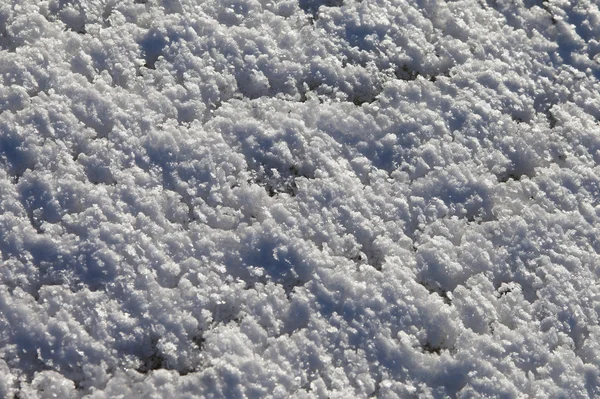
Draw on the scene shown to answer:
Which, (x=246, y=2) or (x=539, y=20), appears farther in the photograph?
(x=539, y=20)

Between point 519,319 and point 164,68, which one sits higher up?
point 164,68

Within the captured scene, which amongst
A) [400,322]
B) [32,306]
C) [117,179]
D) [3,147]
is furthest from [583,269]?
[3,147]

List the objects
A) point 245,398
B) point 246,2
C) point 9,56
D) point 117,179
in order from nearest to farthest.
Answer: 1. point 245,398
2. point 117,179
3. point 9,56
4. point 246,2

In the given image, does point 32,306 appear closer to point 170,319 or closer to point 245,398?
point 170,319

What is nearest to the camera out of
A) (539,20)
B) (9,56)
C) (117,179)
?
(117,179)

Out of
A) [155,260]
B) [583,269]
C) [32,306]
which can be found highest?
[583,269]

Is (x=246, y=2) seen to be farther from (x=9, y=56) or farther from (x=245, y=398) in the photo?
(x=245, y=398)

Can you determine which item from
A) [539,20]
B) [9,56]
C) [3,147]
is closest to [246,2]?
[9,56]
